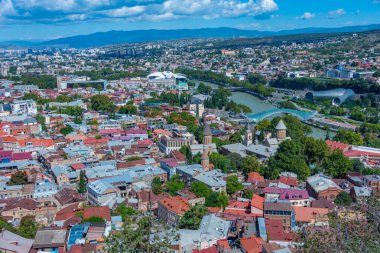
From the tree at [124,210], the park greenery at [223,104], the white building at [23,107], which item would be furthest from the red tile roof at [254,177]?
the white building at [23,107]

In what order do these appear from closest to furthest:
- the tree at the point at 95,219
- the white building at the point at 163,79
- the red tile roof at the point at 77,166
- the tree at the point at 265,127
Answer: the tree at the point at 95,219
the red tile roof at the point at 77,166
the tree at the point at 265,127
the white building at the point at 163,79

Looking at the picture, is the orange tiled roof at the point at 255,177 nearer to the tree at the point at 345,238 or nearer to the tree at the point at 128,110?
the tree at the point at 345,238

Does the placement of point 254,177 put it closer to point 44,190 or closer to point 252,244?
point 252,244

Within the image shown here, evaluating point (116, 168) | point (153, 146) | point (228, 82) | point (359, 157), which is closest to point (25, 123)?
point (153, 146)

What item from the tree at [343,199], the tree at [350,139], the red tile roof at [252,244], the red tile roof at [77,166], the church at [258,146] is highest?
the red tile roof at [252,244]

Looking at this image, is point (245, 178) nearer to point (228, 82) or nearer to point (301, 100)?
point (301, 100)

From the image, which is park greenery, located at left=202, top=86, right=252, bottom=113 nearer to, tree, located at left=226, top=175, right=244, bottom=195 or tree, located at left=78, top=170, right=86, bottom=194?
tree, located at left=226, top=175, right=244, bottom=195
